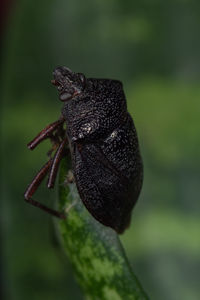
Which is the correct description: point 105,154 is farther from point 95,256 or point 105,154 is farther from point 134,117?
point 134,117

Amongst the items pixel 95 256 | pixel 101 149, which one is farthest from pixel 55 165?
pixel 95 256

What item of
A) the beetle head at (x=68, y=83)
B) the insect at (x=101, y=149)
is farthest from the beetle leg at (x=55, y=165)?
the beetle head at (x=68, y=83)

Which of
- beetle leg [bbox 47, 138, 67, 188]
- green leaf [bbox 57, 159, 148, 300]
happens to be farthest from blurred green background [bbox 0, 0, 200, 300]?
green leaf [bbox 57, 159, 148, 300]

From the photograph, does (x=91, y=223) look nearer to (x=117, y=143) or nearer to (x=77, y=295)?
(x=117, y=143)

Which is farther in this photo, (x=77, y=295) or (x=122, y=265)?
(x=77, y=295)

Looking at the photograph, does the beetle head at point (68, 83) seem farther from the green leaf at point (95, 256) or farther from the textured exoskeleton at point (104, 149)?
the green leaf at point (95, 256)

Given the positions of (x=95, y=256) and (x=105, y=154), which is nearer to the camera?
(x=95, y=256)

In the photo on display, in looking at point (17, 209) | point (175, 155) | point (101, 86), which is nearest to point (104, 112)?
point (101, 86)
